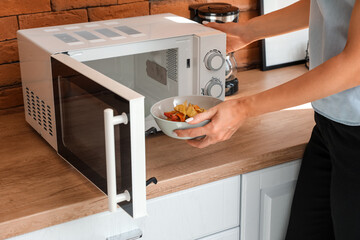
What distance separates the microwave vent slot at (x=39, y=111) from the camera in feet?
4.56

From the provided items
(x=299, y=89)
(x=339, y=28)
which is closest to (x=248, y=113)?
(x=299, y=89)

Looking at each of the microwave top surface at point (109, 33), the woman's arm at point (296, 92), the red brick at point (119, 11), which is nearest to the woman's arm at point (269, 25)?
the microwave top surface at point (109, 33)

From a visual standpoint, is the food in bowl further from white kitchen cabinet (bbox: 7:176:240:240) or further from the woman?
white kitchen cabinet (bbox: 7:176:240:240)

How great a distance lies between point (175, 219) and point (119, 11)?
74 cm

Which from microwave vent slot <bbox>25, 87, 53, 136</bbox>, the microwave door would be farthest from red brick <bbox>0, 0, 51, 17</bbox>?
the microwave door

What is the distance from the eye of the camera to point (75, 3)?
1723 millimetres

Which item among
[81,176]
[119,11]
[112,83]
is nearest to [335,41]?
[112,83]

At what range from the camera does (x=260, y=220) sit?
153cm

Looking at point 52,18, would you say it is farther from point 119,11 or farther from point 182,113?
point 182,113

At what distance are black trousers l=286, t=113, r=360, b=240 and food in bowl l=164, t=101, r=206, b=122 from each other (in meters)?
0.30

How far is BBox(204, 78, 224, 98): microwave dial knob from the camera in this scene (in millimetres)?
1489

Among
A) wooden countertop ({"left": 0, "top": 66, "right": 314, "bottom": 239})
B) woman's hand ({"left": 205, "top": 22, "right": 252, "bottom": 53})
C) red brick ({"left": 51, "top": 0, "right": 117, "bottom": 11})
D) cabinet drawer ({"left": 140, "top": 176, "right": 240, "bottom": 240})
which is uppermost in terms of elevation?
red brick ({"left": 51, "top": 0, "right": 117, "bottom": 11})

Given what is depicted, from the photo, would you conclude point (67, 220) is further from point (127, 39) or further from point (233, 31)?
point (233, 31)

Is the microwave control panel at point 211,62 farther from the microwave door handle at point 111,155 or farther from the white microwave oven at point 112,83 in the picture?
the microwave door handle at point 111,155
